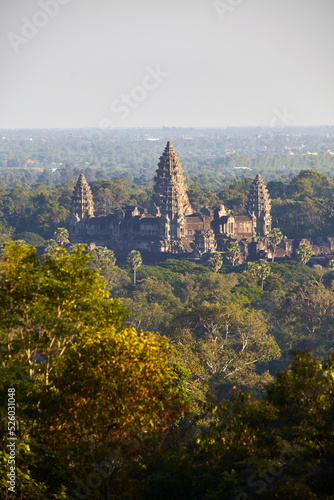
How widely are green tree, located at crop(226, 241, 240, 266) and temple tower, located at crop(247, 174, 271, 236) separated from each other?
1365cm

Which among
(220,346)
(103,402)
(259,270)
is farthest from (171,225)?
(103,402)

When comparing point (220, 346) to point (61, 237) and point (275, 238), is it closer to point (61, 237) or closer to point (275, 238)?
point (275, 238)

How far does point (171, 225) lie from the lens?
108688mm

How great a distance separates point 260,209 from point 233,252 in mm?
16734

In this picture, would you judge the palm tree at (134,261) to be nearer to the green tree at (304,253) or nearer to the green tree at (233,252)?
the green tree at (233,252)

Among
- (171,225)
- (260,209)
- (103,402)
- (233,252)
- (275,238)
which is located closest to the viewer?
(103,402)

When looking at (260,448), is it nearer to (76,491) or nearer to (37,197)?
(76,491)

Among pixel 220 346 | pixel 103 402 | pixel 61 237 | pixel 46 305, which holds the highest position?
pixel 46 305

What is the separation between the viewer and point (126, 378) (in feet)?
75.3

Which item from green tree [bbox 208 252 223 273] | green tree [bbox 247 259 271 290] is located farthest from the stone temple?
green tree [bbox 247 259 271 290]

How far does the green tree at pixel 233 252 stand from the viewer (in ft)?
333

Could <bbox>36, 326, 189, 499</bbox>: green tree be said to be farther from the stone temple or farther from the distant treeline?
the distant treeline

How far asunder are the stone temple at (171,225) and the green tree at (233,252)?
309 cm

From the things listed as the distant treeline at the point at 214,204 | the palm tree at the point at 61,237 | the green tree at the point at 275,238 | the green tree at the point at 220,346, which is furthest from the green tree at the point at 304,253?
the green tree at the point at 220,346
